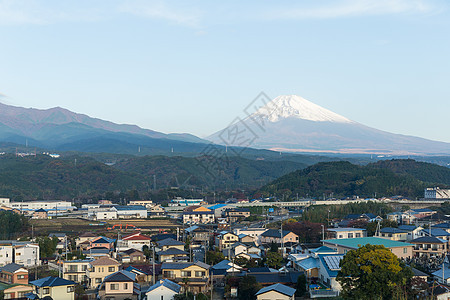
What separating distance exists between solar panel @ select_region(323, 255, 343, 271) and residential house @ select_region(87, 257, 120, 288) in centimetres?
521

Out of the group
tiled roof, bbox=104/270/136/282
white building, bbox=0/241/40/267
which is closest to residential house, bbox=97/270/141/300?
A: tiled roof, bbox=104/270/136/282

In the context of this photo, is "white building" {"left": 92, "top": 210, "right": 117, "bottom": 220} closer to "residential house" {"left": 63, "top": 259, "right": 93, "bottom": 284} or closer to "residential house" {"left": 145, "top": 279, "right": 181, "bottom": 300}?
"residential house" {"left": 63, "top": 259, "right": 93, "bottom": 284}

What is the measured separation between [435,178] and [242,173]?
2576 cm

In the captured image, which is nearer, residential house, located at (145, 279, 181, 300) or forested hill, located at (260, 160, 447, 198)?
residential house, located at (145, 279, 181, 300)

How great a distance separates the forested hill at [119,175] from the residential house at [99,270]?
3256 centimetres

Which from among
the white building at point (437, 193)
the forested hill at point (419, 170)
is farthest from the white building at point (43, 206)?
the forested hill at point (419, 170)

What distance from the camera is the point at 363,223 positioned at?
22750 mm

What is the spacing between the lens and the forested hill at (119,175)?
167 ft

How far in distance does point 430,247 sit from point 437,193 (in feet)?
70.8

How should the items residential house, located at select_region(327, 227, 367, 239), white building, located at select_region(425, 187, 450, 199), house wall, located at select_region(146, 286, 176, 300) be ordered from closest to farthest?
house wall, located at select_region(146, 286, 176, 300) < residential house, located at select_region(327, 227, 367, 239) < white building, located at select_region(425, 187, 450, 199)

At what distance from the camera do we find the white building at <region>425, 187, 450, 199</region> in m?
37.5

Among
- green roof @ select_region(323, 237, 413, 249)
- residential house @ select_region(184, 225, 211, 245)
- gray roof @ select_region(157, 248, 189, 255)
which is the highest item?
green roof @ select_region(323, 237, 413, 249)

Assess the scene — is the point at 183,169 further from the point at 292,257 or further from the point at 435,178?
the point at 292,257


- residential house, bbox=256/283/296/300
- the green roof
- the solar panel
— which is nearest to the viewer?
residential house, bbox=256/283/296/300
